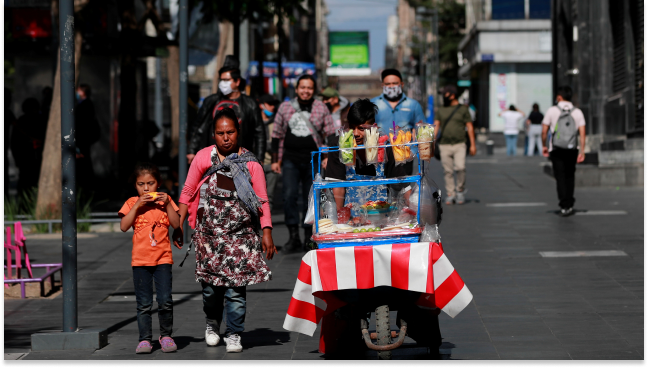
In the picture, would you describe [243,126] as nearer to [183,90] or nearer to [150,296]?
[183,90]

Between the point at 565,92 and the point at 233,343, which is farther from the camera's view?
the point at 565,92

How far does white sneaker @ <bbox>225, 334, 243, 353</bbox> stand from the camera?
597 centimetres

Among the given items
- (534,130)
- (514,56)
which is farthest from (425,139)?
(514,56)

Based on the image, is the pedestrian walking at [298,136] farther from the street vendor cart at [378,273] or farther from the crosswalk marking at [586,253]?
the street vendor cart at [378,273]

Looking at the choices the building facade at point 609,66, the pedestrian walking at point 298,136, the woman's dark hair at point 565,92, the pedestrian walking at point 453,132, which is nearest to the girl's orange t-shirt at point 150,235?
the pedestrian walking at point 298,136

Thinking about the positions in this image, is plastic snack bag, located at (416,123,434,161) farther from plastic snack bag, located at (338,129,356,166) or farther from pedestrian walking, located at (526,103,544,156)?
pedestrian walking, located at (526,103,544,156)

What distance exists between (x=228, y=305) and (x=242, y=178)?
0.82 meters

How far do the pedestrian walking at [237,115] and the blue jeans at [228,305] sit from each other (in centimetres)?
350

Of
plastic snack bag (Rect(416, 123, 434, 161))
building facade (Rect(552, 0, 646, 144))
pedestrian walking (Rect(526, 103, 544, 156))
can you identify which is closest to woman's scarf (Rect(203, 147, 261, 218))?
plastic snack bag (Rect(416, 123, 434, 161))

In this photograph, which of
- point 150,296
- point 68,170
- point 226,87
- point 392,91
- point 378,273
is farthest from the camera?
point 226,87

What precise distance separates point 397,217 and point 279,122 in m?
4.62

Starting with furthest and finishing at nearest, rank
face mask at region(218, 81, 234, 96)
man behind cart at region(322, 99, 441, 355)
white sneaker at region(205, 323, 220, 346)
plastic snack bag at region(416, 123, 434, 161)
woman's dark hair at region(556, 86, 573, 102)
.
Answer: woman's dark hair at region(556, 86, 573, 102)
face mask at region(218, 81, 234, 96)
white sneaker at region(205, 323, 220, 346)
plastic snack bag at region(416, 123, 434, 161)
man behind cart at region(322, 99, 441, 355)

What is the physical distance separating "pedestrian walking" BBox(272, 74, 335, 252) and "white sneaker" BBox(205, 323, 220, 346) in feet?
13.3

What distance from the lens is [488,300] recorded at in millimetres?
7598
